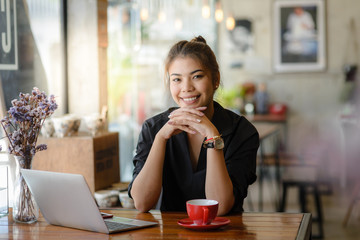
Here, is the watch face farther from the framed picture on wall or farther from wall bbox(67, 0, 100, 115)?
the framed picture on wall

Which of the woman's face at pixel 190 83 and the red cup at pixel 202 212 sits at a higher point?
the woman's face at pixel 190 83

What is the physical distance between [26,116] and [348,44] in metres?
6.54

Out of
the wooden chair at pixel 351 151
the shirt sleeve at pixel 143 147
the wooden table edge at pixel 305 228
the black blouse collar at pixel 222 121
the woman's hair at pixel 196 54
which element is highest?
the woman's hair at pixel 196 54

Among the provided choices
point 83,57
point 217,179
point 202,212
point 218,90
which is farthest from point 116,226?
point 83,57

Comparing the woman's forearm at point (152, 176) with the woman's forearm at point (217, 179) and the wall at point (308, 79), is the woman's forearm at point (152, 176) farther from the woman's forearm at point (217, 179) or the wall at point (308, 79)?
the wall at point (308, 79)

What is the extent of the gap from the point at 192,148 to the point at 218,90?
1.62 ft

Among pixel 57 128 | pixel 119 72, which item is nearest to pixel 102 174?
pixel 57 128

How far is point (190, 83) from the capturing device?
6.21 feet

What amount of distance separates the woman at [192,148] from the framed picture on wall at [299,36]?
5715mm

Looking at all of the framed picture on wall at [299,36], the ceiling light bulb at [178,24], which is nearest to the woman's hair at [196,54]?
the ceiling light bulb at [178,24]

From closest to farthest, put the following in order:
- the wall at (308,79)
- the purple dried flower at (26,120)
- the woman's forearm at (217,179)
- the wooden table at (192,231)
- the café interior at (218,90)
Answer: the wooden table at (192,231) < the purple dried flower at (26,120) < the woman's forearm at (217,179) < the café interior at (218,90) < the wall at (308,79)

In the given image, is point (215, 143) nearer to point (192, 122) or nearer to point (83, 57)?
point (192, 122)

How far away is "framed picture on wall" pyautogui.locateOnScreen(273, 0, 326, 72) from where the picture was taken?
7.43 m

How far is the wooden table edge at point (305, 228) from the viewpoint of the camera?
140cm
